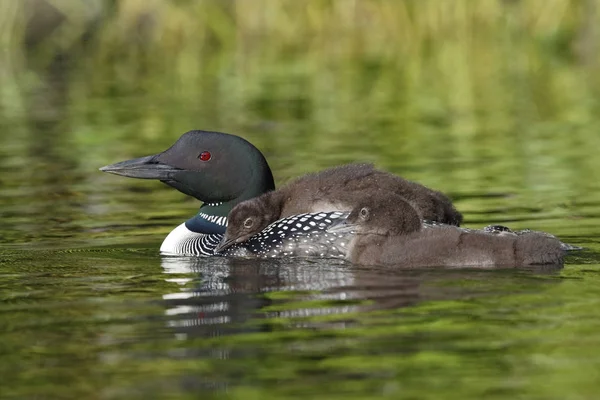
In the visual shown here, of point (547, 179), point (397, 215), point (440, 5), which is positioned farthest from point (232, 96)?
point (397, 215)

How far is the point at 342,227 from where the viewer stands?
22.8 ft

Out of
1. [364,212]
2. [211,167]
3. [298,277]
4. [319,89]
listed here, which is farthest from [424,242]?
[319,89]

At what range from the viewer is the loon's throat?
782 cm

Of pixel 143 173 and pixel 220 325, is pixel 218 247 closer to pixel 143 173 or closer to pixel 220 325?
pixel 143 173

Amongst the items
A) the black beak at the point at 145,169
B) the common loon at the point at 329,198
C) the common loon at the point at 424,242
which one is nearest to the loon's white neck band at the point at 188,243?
the common loon at the point at 329,198

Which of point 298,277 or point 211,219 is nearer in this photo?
point 298,277

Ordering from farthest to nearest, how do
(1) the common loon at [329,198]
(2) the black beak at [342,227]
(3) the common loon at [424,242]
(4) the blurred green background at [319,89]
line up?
(4) the blurred green background at [319,89] < (1) the common loon at [329,198] < (2) the black beak at [342,227] < (3) the common loon at [424,242]

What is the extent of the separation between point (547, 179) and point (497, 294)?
429cm

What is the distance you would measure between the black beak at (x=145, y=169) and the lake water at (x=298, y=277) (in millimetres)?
390

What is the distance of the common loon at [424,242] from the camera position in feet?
21.5

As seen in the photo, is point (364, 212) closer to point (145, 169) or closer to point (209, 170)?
point (209, 170)

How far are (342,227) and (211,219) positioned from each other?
3.83 ft

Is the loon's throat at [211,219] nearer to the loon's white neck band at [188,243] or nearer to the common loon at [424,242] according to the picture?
the loon's white neck band at [188,243]

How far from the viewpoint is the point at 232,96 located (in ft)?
56.7
